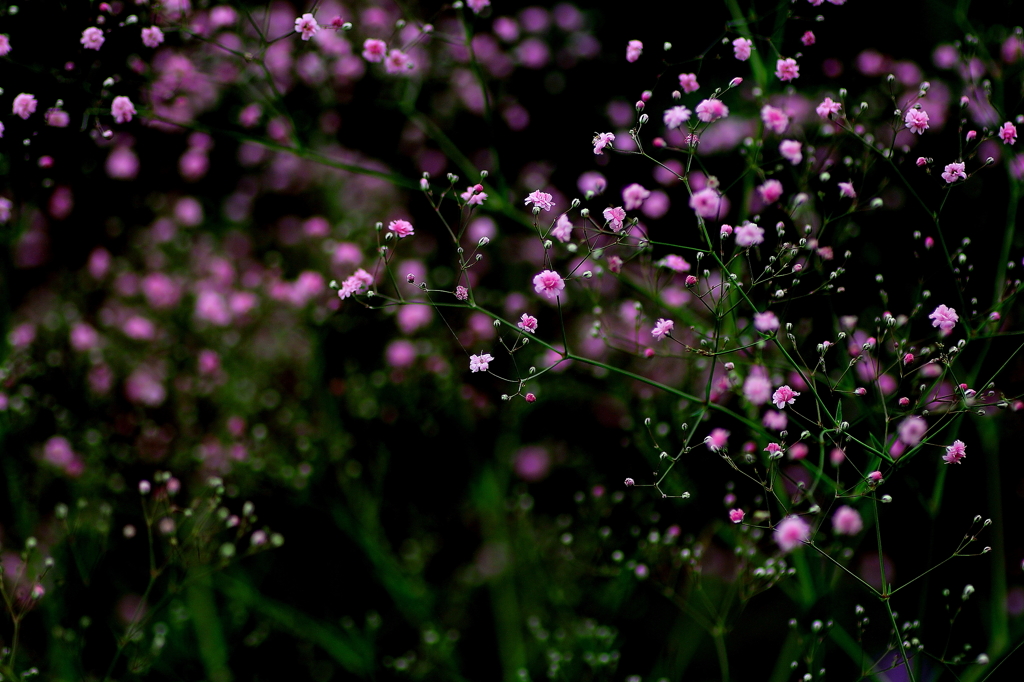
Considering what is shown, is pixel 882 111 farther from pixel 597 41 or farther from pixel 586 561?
pixel 586 561

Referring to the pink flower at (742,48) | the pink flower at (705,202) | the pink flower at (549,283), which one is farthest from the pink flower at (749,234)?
the pink flower at (742,48)

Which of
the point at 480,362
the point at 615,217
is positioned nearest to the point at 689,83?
the point at 615,217

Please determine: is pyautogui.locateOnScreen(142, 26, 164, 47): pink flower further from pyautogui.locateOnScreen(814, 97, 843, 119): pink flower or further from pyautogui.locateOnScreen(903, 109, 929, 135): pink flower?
pyautogui.locateOnScreen(903, 109, 929, 135): pink flower

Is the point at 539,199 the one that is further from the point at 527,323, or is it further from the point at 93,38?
the point at 93,38

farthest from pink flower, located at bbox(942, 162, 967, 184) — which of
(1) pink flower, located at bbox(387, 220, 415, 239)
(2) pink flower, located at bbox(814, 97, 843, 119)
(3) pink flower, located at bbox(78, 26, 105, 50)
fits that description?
(3) pink flower, located at bbox(78, 26, 105, 50)

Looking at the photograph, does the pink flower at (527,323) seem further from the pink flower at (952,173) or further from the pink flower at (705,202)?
the pink flower at (952,173)

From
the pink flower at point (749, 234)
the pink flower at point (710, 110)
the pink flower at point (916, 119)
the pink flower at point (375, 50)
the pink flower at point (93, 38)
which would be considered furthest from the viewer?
the pink flower at point (375, 50)

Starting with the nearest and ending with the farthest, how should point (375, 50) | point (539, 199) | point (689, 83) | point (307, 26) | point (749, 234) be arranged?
point (749, 234) → point (539, 199) → point (689, 83) → point (307, 26) → point (375, 50)

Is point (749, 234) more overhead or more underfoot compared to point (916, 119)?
more underfoot

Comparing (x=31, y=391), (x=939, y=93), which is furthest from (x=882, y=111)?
(x=31, y=391)

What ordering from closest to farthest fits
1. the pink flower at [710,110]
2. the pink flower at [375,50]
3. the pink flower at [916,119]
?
the pink flower at [710,110] → the pink flower at [916,119] → the pink flower at [375,50]

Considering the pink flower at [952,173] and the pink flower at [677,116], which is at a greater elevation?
the pink flower at [952,173]
